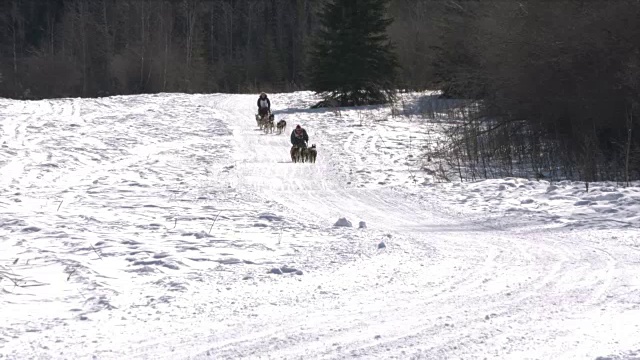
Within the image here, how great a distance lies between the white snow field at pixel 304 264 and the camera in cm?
545

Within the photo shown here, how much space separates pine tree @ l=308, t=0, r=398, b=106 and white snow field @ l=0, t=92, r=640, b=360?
1520 centimetres

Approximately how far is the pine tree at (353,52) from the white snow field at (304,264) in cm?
1520

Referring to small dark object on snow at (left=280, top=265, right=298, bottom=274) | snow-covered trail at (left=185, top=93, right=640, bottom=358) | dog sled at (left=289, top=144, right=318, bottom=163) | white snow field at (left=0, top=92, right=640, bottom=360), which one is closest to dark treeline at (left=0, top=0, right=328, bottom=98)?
dog sled at (left=289, top=144, right=318, bottom=163)

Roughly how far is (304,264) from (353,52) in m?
25.6

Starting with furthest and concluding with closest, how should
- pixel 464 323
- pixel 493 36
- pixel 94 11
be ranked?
1. pixel 94 11
2. pixel 493 36
3. pixel 464 323

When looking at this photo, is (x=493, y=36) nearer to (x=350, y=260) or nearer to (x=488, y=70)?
(x=488, y=70)

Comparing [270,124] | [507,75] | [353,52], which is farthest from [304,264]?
[353,52]

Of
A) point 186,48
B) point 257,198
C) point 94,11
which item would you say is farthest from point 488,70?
point 94,11

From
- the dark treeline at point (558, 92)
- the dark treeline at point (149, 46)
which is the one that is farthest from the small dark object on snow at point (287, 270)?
the dark treeline at point (149, 46)

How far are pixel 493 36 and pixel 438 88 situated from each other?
15362 mm

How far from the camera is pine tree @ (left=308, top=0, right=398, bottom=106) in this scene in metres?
32.6

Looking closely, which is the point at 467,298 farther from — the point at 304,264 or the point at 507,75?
the point at 507,75

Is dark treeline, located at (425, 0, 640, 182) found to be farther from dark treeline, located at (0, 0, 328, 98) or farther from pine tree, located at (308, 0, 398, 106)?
dark treeline, located at (0, 0, 328, 98)

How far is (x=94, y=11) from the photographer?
247 ft
